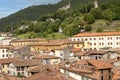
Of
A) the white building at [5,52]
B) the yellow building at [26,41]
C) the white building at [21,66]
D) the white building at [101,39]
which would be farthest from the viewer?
the yellow building at [26,41]

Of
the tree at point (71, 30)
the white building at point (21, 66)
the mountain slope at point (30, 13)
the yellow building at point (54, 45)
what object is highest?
the mountain slope at point (30, 13)

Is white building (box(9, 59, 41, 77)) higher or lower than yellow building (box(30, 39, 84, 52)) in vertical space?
lower

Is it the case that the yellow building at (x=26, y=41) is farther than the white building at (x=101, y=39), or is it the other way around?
the yellow building at (x=26, y=41)

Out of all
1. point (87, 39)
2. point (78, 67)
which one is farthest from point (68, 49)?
point (78, 67)

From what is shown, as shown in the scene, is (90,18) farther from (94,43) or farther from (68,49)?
(68,49)

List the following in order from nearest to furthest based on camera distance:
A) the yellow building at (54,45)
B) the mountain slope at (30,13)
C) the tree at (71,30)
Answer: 1. the yellow building at (54,45)
2. the tree at (71,30)
3. the mountain slope at (30,13)

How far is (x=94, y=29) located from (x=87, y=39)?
18712 millimetres

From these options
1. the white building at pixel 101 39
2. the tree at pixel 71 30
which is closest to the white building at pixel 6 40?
the tree at pixel 71 30

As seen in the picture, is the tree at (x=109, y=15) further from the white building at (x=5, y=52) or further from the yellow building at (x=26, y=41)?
the white building at (x=5, y=52)

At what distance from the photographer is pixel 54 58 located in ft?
175

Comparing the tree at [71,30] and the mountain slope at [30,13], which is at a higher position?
the mountain slope at [30,13]

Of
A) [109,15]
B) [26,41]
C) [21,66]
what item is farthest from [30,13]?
[21,66]

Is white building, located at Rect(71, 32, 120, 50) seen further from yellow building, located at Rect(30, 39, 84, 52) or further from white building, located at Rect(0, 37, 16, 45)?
white building, located at Rect(0, 37, 16, 45)

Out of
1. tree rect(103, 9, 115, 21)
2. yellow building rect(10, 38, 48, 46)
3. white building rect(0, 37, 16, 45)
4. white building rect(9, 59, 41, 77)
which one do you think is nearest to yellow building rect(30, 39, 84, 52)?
yellow building rect(10, 38, 48, 46)
